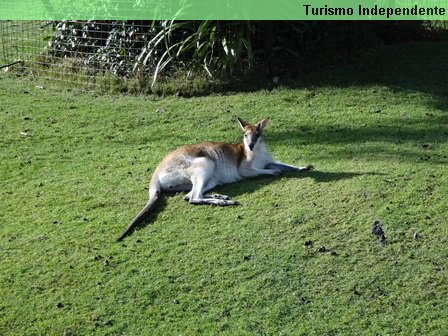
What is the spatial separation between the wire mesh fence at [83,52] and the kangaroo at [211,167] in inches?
123

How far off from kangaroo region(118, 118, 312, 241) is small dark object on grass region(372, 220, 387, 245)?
3.99ft

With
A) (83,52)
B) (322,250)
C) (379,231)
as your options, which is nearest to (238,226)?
(322,250)

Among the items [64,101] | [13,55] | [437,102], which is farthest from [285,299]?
[13,55]

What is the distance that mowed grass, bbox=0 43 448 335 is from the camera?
5445mm

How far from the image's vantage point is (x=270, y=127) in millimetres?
8750

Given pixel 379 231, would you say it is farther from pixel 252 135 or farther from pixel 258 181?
pixel 252 135

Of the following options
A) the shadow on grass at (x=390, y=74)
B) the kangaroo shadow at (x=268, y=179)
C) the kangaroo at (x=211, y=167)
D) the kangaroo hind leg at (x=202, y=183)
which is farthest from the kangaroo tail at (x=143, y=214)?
the shadow on grass at (x=390, y=74)

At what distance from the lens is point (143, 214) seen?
666cm

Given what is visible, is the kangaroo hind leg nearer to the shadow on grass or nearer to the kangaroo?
the kangaroo

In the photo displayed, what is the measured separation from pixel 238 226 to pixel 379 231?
3.55ft

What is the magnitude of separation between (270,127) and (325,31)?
2.40 meters

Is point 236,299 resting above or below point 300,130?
below

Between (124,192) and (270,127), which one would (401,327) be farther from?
(270,127)

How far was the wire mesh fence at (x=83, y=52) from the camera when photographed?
413 inches
